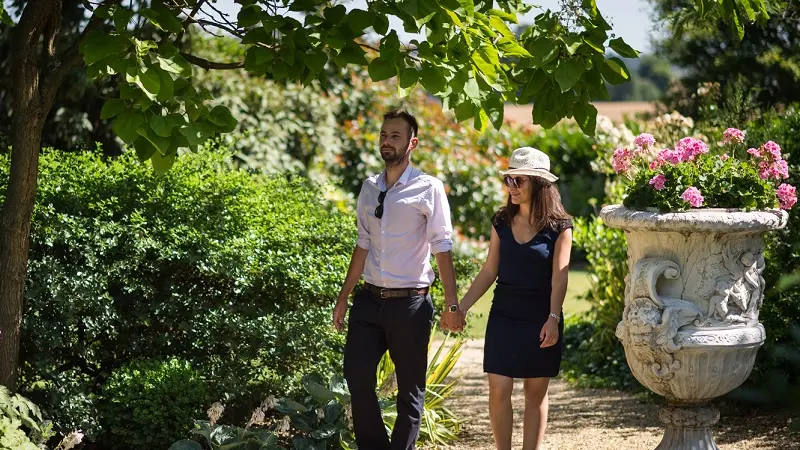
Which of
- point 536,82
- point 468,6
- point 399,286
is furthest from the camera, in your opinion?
point 399,286

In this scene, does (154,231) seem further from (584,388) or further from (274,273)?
(584,388)

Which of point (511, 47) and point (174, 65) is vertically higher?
point (511, 47)

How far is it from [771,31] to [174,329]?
7.84 m

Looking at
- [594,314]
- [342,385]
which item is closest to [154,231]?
[342,385]

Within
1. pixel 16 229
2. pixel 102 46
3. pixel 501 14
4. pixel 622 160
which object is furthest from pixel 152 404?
pixel 622 160

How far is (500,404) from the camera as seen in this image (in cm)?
455

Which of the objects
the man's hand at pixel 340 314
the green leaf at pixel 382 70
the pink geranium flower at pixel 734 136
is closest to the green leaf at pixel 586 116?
the green leaf at pixel 382 70

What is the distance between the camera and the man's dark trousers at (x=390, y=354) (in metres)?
4.53

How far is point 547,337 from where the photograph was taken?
442 centimetres

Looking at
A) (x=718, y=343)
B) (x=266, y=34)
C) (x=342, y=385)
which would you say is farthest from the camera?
(x=342, y=385)

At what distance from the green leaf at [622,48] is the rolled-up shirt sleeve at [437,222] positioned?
107 centimetres

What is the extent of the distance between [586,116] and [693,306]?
1125mm

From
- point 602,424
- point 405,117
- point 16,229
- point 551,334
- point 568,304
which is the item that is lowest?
point 602,424

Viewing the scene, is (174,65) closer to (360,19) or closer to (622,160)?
(360,19)
